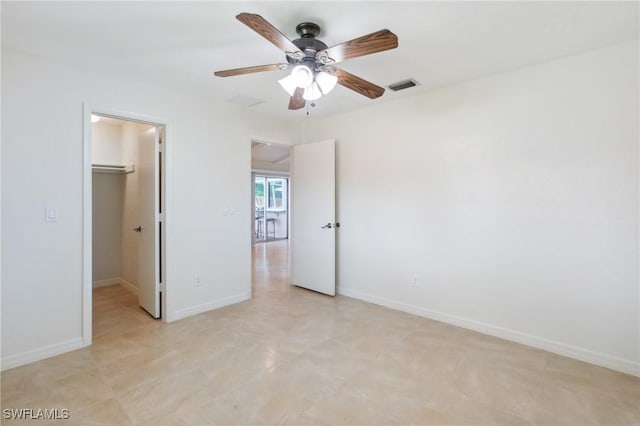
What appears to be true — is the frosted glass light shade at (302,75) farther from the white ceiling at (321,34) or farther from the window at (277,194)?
the window at (277,194)

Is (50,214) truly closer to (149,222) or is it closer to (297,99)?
(149,222)

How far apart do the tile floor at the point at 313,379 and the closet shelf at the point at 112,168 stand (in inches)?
81.2

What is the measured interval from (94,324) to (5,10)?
2705 mm

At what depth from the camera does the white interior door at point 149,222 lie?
10.8ft

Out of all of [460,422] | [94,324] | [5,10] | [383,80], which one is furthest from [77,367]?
[383,80]

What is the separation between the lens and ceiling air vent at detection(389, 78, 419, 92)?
119 inches

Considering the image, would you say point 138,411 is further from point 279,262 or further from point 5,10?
point 279,262

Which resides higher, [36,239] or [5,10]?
[5,10]

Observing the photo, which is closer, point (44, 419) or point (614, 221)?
point (44, 419)

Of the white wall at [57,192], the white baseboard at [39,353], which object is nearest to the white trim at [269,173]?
the white wall at [57,192]

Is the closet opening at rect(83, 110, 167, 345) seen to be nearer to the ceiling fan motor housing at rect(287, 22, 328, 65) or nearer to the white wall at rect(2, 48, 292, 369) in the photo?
the white wall at rect(2, 48, 292, 369)

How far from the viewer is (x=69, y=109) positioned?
2.62m
